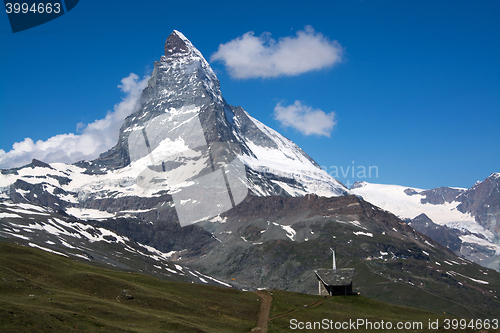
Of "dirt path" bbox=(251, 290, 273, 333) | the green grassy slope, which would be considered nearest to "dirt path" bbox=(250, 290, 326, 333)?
"dirt path" bbox=(251, 290, 273, 333)

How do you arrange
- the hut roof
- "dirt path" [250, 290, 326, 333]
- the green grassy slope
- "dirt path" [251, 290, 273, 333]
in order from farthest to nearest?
the hut roof → "dirt path" [250, 290, 326, 333] → "dirt path" [251, 290, 273, 333] → the green grassy slope

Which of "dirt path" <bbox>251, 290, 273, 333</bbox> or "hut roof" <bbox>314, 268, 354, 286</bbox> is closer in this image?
"dirt path" <bbox>251, 290, 273, 333</bbox>

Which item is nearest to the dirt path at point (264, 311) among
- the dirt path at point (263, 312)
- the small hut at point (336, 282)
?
the dirt path at point (263, 312)

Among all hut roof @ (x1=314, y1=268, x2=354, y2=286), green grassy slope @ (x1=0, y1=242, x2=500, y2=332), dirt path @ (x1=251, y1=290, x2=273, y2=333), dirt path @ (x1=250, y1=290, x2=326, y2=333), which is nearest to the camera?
green grassy slope @ (x1=0, y1=242, x2=500, y2=332)

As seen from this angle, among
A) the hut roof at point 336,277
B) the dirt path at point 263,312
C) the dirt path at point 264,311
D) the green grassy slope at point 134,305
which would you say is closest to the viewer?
the green grassy slope at point 134,305

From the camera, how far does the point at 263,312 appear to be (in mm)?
73812

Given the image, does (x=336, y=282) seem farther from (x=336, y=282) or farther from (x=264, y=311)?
(x=264, y=311)

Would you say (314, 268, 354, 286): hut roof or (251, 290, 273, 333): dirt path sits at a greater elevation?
(314, 268, 354, 286): hut roof

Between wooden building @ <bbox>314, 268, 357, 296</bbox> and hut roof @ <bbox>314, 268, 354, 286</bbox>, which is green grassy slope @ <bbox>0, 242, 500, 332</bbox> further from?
hut roof @ <bbox>314, 268, 354, 286</bbox>

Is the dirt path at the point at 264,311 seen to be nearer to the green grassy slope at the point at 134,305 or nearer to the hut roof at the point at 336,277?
the green grassy slope at the point at 134,305

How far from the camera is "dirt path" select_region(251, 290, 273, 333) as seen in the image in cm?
6378

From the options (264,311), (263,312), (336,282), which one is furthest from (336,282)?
(263,312)

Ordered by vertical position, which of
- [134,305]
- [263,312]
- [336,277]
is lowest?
[263,312]

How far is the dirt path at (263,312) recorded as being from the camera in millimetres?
63778
